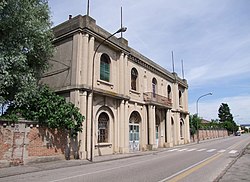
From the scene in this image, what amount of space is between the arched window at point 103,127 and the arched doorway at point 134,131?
3651 mm

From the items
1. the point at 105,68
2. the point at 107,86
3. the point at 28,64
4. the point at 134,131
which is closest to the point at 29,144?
the point at 28,64

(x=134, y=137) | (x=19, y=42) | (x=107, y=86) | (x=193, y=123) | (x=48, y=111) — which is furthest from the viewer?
(x=193, y=123)

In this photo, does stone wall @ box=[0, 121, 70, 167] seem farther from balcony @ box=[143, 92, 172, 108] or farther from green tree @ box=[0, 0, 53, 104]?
balcony @ box=[143, 92, 172, 108]

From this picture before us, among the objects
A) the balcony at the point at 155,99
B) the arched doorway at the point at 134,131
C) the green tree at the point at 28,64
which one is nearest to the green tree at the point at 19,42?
the green tree at the point at 28,64

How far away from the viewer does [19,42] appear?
13445mm

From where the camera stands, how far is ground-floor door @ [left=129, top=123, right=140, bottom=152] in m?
23.6

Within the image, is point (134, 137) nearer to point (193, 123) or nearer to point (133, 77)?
point (133, 77)

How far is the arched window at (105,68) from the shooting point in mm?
20538

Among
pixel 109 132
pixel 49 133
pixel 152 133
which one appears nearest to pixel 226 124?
pixel 152 133

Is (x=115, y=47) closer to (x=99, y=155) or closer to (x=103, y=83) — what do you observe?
(x=103, y=83)

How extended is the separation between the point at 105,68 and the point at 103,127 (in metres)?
4.84

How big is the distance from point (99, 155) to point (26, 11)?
1122 centimetres

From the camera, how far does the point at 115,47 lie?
21578 mm

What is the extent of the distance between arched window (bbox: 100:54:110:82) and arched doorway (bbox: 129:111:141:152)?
5.24 metres
